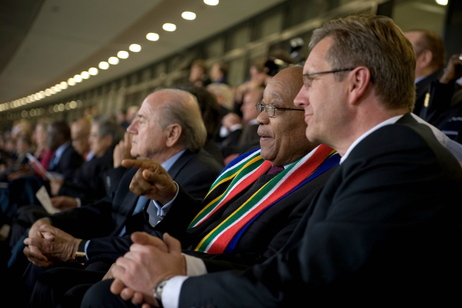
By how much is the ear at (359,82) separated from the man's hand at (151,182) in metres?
0.82

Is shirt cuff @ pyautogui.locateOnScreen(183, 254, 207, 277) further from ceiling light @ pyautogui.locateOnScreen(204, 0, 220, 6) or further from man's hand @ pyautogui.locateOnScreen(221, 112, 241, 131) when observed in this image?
ceiling light @ pyautogui.locateOnScreen(204, 0, 220, 6)

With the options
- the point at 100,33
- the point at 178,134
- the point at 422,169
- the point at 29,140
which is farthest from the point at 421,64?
the point at 100,33

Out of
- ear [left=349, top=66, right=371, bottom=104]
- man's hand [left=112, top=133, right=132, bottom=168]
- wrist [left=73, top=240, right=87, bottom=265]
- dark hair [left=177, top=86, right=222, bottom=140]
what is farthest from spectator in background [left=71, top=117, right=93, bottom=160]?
ear [left=349, top=66, right=371, bottom=104]

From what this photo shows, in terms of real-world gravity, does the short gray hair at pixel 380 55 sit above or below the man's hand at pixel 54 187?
above

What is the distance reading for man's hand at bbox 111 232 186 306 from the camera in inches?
51.4

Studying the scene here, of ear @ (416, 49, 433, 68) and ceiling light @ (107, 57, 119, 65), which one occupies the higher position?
ceiling light @ (107, 57, 119, 65)

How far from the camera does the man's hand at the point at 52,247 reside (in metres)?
2.29

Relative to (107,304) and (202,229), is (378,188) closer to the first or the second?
(107,304)

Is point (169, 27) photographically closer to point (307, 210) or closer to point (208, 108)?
point (208, 108)

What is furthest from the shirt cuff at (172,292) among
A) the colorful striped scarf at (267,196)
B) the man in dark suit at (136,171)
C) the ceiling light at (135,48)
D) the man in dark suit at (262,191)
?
the ceiling light at (135,48)

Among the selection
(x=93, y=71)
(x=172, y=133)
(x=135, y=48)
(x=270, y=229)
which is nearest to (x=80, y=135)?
(x=172, y=133)

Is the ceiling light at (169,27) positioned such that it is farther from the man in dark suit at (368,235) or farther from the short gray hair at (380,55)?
the man in dark suit at (368,235)

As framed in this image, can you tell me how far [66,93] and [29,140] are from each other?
43.4ft

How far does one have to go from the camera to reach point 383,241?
1057mm
